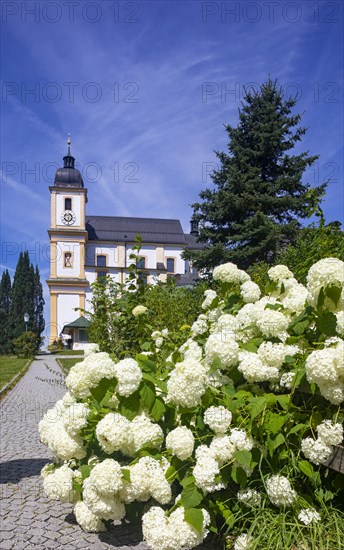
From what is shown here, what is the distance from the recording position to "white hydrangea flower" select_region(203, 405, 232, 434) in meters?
2.69

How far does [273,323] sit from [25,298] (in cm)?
4931

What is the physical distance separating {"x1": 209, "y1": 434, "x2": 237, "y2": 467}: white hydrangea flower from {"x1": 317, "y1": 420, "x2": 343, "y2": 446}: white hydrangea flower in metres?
0.49

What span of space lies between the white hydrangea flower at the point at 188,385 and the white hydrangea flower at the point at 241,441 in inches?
11.8

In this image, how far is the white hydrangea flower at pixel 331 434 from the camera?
96.3 inches

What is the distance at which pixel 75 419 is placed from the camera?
10.4 ft

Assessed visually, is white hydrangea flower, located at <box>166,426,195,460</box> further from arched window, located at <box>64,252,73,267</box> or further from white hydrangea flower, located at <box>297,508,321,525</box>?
arched window, located at <box>64,252,73,267</box>

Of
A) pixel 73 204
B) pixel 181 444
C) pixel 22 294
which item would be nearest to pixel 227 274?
pixel 181 444

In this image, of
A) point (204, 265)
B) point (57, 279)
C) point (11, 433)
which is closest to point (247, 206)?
point (204, 265)

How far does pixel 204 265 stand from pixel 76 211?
34.2 m

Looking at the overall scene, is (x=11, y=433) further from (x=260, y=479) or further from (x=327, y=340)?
(x=327, y=340)

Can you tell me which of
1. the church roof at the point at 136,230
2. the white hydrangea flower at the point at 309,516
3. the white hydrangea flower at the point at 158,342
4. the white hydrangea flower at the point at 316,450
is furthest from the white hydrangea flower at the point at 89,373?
the church roof at the point at 136,230

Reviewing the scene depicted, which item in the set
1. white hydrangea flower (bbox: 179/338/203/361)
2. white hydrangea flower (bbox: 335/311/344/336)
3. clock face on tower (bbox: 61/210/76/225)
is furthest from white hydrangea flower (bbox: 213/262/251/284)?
clock face on tower (bbox: 61/210/76/225)

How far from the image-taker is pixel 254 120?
819 inches

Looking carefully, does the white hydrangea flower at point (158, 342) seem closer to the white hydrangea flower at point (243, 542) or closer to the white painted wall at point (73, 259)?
the white hydrangea flower at point (243, 542)
